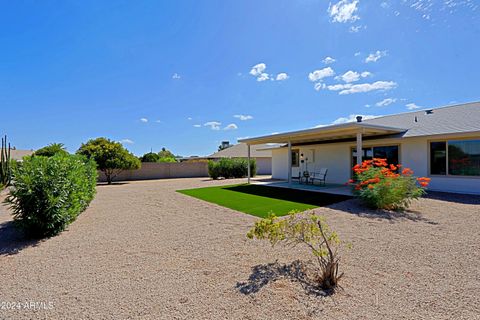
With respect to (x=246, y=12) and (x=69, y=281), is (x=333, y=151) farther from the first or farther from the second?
(x=69, y=281)

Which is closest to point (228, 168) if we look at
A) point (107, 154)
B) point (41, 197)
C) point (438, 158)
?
point (107, 154)

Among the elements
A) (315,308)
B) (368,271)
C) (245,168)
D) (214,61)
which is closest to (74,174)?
(315,308)

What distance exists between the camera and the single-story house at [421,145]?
29.8 ft

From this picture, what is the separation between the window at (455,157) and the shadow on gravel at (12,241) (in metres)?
14.0

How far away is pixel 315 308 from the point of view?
253cm

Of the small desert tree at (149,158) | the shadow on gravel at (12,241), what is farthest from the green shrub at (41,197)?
the small desert tree at (149,158)

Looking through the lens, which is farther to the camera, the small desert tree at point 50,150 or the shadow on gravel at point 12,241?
the small desert tree at point 50,150

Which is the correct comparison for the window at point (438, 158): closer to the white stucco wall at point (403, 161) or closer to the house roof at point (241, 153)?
the white stucco wall at point (403, 161)

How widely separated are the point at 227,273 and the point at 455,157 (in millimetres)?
11084

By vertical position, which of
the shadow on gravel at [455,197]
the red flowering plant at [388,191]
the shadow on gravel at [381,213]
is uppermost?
the red flowering plant at [388,191]

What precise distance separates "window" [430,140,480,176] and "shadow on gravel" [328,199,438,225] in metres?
A: 4.66

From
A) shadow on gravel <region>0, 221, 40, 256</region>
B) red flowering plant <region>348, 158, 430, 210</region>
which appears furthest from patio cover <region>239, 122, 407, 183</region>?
shadow on gravel <region>0, 221, 40, 256</region>

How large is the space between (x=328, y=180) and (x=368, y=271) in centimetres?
1168

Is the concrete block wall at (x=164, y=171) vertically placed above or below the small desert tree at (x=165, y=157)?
below
